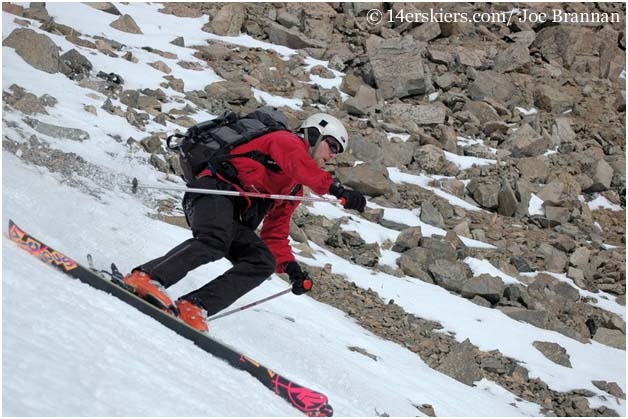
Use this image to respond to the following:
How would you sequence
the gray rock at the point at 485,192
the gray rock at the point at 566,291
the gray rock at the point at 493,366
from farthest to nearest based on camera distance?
the gray rock at the point at 485,192
the gray rock at the point at 566,291
the gray rock at the point at 493,366

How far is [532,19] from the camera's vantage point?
3156 cm

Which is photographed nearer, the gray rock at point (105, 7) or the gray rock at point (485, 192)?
the gray rock at point (485, 192)

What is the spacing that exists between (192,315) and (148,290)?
0.52m

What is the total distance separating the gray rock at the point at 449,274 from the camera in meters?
14.0

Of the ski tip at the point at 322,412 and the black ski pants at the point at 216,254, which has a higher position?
the black ski pants at the point at 216,254

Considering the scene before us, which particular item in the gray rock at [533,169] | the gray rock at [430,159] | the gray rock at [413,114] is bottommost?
the gray rock at [533,169]

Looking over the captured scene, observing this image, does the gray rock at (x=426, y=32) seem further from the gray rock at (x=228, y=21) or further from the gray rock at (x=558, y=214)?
the gray rock at (x=558, y=214)

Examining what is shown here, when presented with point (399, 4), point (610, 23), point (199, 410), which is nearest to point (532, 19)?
point (610, 23)

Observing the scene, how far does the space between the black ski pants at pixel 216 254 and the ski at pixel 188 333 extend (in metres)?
0.44

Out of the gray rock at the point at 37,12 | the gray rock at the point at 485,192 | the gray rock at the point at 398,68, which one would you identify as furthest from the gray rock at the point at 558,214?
the gray rock at the point at 37,12

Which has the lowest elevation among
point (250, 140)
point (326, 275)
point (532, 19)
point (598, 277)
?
point (598, 277)

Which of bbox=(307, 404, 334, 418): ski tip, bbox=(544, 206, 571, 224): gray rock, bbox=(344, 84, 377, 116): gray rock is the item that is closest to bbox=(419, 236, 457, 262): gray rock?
bbox=(544, 206, 571, 224): gray rock

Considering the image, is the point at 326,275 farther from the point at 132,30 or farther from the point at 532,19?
the point at 532,19

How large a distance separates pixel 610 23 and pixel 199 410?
110 feet
